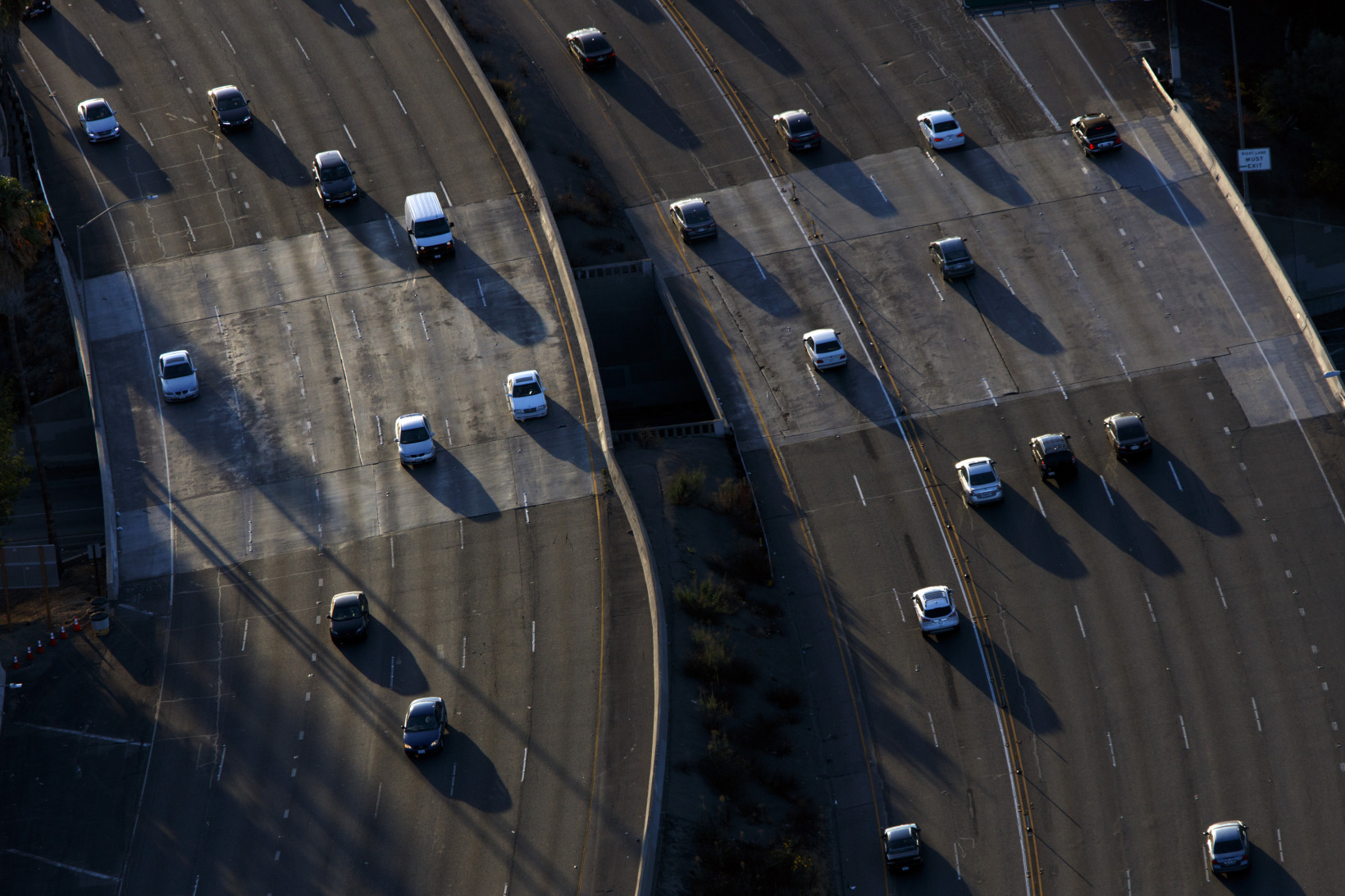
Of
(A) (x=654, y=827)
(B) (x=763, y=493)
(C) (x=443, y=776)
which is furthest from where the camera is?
(B) (x=763, y=493)

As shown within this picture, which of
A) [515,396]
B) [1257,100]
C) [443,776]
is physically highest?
[1257,100]

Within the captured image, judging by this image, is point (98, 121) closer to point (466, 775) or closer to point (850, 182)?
point (850, 182)

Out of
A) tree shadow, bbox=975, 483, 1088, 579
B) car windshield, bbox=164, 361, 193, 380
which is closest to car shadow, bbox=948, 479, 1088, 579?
tree shadow, bbox=975, 483, 1088, 579

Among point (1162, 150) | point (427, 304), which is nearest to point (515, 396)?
point (427, 304)

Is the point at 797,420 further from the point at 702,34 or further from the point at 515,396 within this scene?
the point at 702,34

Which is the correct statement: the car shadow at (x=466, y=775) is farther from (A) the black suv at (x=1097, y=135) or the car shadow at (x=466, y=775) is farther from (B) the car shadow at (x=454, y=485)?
(A) the black suv at (x=1097, y=135)
